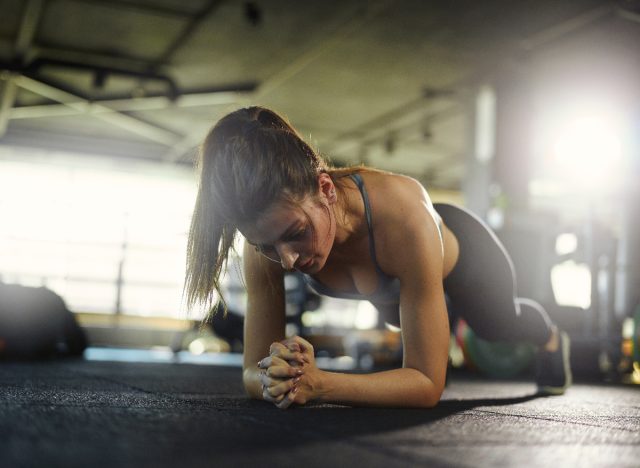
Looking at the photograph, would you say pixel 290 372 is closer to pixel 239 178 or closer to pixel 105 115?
pixel 239 178

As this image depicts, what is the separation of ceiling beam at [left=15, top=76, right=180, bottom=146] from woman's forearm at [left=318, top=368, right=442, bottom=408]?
19.9ft

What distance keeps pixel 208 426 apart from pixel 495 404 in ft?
3.45

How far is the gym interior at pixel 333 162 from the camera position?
3.74 feet

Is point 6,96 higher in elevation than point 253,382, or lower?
higher

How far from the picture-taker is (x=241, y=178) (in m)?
1.27

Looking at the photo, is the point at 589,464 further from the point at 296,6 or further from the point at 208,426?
the point at 296,6

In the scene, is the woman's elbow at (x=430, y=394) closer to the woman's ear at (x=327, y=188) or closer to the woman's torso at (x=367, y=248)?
the woman's torso at (x=367, y=248)

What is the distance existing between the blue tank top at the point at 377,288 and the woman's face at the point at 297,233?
14 centimetres

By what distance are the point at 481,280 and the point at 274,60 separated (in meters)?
4.48

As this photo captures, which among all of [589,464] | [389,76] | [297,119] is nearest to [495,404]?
[589,464]

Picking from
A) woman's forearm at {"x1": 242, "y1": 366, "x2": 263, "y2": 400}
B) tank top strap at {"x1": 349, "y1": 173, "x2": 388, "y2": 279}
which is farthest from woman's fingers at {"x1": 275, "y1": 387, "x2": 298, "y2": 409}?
tank top strap at {"x1": 349, "y1": 173, "x2": 388, "y2": 279}

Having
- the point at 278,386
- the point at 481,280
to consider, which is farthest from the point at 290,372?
the point at 481,280

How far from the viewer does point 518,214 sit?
564 centimetres

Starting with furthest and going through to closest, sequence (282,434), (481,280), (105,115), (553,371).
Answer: (105,115), (553,371), (481,280), (282,434)
